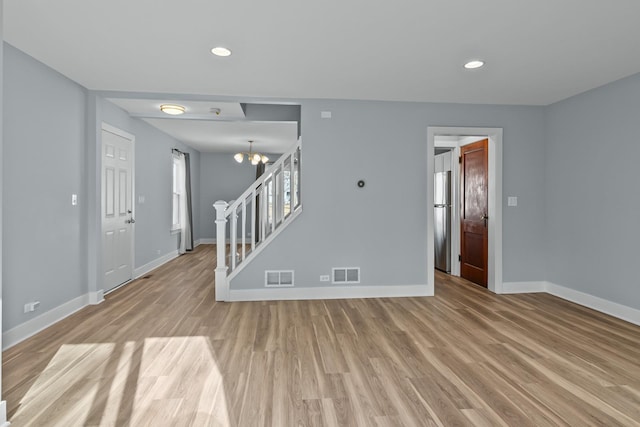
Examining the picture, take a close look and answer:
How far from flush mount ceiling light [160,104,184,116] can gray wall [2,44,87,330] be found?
89 cm

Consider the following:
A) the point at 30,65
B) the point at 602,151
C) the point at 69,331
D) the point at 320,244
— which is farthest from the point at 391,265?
the point at 30,65

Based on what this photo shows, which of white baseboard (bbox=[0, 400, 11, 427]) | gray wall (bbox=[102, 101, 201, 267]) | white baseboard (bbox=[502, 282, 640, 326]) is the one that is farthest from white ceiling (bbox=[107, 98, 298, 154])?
white baseboard (bbox=[502, 282, 640, 326])

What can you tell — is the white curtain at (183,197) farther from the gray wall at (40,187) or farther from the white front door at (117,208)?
the gray wall at (40,187)

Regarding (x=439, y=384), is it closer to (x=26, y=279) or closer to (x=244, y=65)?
Answer: (x=244, y=65)

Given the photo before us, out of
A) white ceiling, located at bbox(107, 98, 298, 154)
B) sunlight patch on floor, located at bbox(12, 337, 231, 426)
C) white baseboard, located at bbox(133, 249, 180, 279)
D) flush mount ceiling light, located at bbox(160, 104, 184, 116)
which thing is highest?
white ceiling, located at bbox(107, 98, 298, 154)

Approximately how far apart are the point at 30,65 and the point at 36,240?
5.37 ft

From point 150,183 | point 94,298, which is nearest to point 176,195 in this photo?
Result: point 150,183

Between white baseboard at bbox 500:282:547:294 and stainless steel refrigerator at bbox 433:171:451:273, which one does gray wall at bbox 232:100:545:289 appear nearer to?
white baseboard at bbox 500:282:547:294

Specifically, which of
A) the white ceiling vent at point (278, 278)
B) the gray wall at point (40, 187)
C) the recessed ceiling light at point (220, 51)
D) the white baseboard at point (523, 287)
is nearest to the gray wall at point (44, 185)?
the gray wall at point (40, 187)

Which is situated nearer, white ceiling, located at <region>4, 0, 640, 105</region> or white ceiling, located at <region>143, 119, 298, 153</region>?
white ceiling, located at <region>4, 0, 640, 105</region>

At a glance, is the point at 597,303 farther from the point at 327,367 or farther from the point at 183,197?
the point at 183,197

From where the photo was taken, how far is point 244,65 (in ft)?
11.2

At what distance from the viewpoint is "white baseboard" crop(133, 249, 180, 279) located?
224 inches

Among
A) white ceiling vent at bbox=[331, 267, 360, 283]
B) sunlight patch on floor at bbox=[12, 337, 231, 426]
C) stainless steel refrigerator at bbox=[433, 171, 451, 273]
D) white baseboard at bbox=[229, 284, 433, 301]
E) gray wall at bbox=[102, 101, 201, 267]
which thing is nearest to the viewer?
sunlight patch on floor at bbox=[12, 337, 231, 426]
